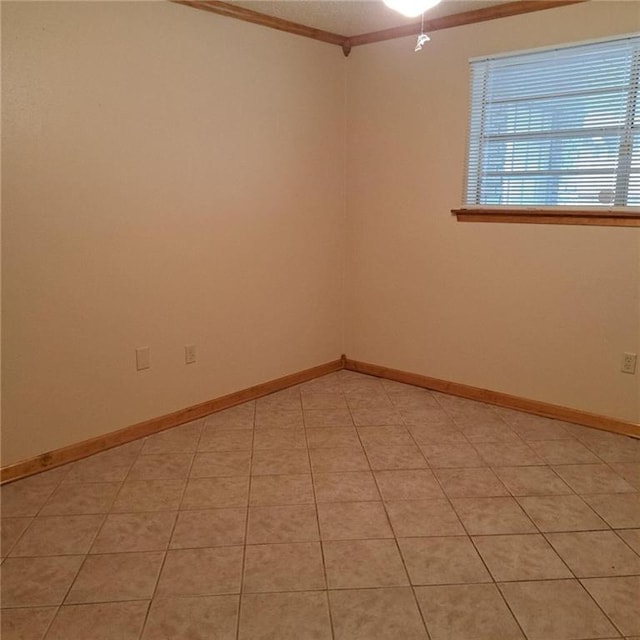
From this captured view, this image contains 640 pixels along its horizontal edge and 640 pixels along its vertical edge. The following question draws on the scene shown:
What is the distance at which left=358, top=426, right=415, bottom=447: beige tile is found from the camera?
293cm

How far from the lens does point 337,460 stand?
2.74 metres

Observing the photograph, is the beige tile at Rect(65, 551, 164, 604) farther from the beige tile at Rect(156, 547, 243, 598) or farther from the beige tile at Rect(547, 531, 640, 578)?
the beige tile at Rect(547, 531, 640, 578)

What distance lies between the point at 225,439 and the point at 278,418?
0.40 meters

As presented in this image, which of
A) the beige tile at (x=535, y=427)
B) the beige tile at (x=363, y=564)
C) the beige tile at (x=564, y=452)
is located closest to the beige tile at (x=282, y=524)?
the beige tile at (x=363, y=564)

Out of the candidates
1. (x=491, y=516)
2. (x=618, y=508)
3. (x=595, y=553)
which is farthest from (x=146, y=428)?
(x=618, y=508)

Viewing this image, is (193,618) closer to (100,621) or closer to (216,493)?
(100,621)

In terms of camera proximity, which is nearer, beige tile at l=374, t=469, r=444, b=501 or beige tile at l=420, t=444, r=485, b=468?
beige tile at l=374, t=469, r=444, b=501

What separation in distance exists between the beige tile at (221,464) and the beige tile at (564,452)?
5.06 feet

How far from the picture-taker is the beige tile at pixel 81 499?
229 centimetres

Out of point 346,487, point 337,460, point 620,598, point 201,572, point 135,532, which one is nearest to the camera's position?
point 620,598

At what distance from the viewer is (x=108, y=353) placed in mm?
2783

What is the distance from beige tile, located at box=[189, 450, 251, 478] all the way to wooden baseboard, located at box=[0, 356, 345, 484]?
0.41 meters

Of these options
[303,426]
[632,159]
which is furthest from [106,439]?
[632,159]

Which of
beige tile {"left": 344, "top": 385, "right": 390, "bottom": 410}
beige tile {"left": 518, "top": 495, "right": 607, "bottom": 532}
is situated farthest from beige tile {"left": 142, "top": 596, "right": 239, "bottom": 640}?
beige tile {"left": 344, "top": 385, "right": 390, "bottom": 410}
